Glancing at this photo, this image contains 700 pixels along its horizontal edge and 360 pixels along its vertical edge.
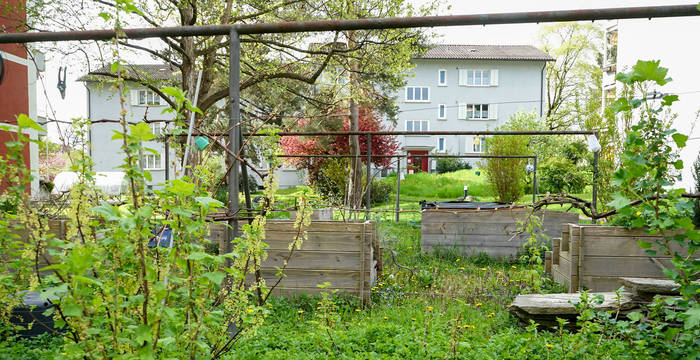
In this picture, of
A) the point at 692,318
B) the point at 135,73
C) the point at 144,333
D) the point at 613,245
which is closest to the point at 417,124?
the point at 135,73

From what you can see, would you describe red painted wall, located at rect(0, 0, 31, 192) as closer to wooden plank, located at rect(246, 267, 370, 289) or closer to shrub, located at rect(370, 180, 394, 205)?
wooden plank, located at rect(246, 267, 370, 289)

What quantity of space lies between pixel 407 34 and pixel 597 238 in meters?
6.88

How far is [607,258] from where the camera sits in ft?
13.6

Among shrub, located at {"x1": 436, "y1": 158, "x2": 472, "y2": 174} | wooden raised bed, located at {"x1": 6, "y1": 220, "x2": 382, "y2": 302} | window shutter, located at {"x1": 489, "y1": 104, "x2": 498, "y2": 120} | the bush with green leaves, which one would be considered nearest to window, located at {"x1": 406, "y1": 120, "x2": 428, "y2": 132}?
window shutter, located at {"x1": 489, "y1": 104, "x2": 498, "y2": 120}

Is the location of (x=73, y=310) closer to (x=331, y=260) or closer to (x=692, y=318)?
(x=692, y=318)

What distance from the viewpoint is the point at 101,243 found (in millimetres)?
1378

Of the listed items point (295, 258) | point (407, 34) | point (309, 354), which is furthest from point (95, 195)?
point (407, 34)

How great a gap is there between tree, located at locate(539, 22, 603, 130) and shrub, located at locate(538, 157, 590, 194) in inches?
468

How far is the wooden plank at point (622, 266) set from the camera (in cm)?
411

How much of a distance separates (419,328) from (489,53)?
3137cm

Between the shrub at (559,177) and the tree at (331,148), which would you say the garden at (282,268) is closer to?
the tree at (331,148)

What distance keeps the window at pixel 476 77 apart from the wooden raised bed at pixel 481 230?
86.4 feet

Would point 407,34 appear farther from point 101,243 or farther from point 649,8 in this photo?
point 101,243

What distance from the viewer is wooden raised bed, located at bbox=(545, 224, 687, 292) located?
4.11 meters
